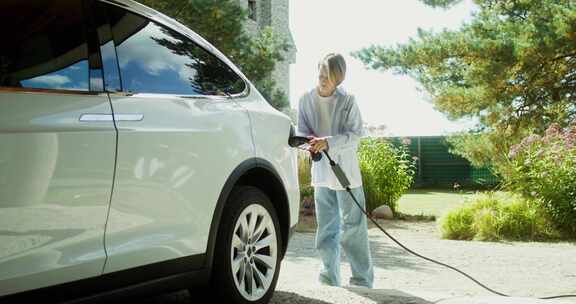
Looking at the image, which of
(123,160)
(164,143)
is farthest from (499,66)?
(123,160)

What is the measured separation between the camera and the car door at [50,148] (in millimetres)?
2611

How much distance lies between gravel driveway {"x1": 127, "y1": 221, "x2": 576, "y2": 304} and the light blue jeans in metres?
0.32

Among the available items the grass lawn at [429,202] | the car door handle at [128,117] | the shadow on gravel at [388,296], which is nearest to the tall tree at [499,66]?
the grass lawn at [429,202]

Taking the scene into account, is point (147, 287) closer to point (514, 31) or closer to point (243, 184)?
point (243, 184)

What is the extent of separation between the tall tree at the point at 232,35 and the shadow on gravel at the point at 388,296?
613cm

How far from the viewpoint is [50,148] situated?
272cm

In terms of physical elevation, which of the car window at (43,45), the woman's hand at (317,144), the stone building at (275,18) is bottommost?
the woman's hand at (317,144)

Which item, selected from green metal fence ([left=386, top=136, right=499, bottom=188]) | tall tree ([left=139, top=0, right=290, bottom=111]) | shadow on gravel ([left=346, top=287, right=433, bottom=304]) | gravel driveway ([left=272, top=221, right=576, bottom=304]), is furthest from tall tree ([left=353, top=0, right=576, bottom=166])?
shadow on gravel ([left=346, top=287, right=433, bottom=304])

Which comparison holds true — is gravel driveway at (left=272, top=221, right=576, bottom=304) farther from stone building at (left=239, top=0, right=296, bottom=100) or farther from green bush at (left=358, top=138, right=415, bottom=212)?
stone building at (left=239, top=0, right=296, bottom=100)

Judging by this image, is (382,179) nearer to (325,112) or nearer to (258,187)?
(325,112)

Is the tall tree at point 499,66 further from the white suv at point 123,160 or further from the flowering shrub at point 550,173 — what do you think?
the white suv at point 123,160

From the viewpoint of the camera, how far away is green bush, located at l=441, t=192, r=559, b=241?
418 inches

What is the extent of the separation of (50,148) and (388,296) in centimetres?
270

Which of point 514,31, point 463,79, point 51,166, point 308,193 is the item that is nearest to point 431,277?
point 51,166
